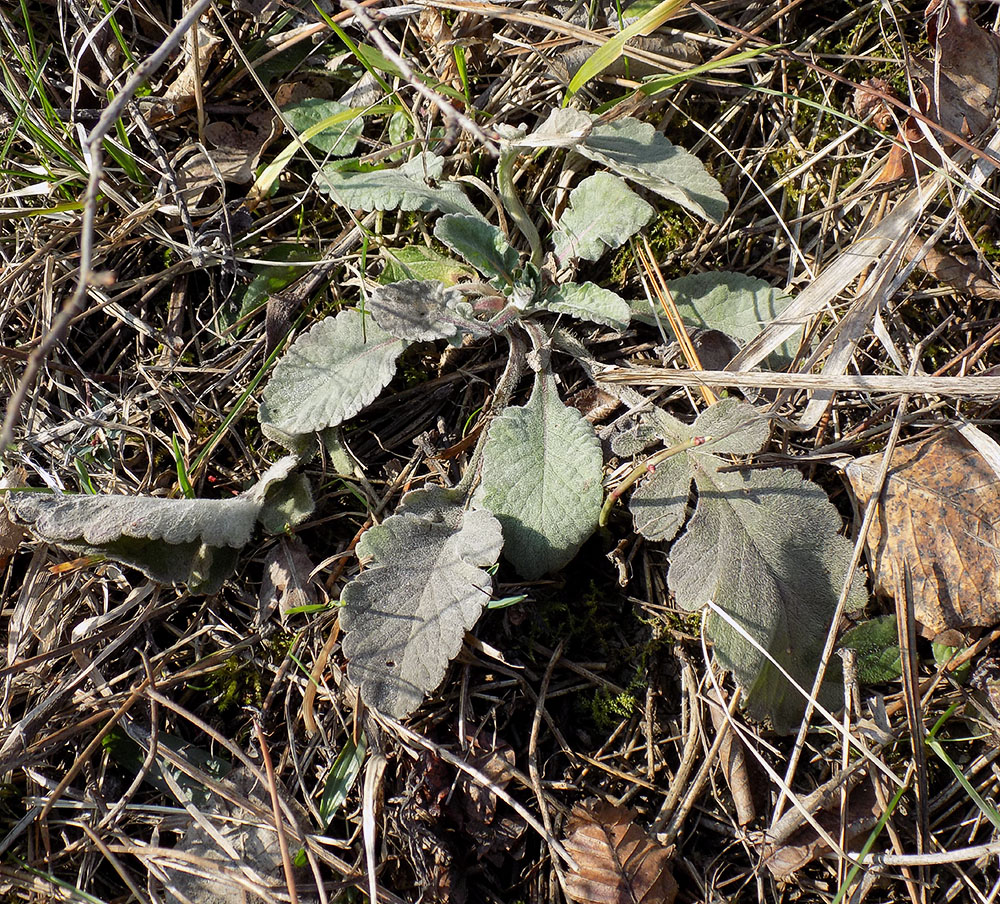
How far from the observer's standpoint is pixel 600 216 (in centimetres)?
201

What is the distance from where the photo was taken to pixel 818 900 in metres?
1.74

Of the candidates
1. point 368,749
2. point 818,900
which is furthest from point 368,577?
point 818,900

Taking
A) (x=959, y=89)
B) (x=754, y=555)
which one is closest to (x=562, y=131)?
(x=959, y=89)

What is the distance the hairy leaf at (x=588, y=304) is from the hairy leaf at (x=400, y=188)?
0.32 meters

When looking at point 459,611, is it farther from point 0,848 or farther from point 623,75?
point 623,75

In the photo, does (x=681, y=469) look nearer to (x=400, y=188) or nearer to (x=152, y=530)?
(x=400, y=188)

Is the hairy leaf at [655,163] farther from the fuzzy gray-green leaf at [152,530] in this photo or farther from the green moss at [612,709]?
the fuzzy gray-green leaf at [152,530]

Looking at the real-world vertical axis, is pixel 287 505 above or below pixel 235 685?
above

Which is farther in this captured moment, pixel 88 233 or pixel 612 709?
pixel 612 709

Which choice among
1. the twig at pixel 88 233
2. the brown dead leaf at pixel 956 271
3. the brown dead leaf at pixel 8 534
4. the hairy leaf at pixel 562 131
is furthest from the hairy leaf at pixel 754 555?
the brown dead leaf at pixel 8 534

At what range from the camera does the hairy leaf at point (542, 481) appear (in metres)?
1.88

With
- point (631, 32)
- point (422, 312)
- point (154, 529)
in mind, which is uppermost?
point (631, 32)

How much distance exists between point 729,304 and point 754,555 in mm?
665

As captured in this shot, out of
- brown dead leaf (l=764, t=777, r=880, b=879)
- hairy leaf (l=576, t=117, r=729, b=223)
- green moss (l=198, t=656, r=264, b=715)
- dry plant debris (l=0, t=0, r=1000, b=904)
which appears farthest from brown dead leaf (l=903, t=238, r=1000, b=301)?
green moss (l=198, t=656, r=264, b=715)
